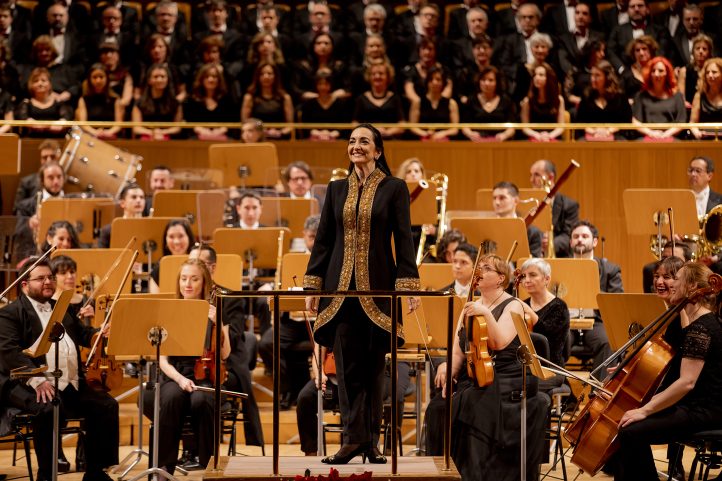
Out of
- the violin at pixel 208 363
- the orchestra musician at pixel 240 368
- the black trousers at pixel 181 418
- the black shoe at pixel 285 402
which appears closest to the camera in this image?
the black trousers at pixel 181 418

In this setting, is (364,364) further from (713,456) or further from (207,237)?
(207,237)

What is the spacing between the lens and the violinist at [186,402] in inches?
219

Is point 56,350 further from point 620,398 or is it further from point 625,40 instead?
point 625,40

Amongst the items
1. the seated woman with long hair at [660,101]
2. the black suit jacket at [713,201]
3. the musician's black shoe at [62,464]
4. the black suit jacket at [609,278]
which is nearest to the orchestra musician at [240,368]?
the musician's black shoe at [62,464]

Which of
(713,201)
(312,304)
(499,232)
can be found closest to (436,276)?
(499,232)

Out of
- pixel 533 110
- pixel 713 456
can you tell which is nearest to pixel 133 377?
pixel 713 456

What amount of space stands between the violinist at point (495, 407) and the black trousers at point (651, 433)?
56 centimetres

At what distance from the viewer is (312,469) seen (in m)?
4.19

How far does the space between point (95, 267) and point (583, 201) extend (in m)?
4.30

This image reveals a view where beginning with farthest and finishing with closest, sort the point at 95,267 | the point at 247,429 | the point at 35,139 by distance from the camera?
the point at 35,139 < the point at 95,267 < the point at 247,429

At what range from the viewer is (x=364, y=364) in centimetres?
429

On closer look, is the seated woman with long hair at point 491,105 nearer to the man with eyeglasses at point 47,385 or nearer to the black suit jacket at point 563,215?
the black suit jacket at point 563,215

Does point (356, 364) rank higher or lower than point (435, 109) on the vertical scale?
lower

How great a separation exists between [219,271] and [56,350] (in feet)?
4.87
